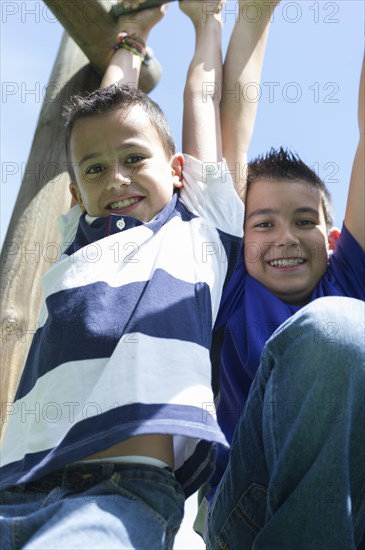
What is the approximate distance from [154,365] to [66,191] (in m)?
0.88

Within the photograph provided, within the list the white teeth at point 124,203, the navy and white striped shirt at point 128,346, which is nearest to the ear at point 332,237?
the navy and white striped shirt at point 128,346

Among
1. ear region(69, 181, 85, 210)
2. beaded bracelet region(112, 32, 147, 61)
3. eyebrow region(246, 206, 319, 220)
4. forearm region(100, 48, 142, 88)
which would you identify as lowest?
eyebrow region(246, 206, 319, 220)

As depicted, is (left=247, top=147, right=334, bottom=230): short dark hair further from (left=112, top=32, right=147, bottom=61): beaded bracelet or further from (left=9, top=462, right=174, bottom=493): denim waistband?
(left=9, top=462, right=174, bottom=493): denim waistband

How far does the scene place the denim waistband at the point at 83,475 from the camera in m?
1.26

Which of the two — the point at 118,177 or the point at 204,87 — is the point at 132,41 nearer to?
the point at 204,87

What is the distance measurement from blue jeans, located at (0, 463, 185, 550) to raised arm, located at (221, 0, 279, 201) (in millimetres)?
766

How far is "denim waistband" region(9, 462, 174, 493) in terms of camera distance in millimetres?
1261

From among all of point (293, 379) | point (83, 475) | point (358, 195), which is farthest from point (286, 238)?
point (83, 475)

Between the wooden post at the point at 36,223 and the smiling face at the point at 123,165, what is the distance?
0.32 metres

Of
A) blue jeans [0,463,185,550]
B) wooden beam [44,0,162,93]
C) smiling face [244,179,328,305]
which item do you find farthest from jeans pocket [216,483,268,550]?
wooden beam [44,0,162,93]

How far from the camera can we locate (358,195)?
1644 mm

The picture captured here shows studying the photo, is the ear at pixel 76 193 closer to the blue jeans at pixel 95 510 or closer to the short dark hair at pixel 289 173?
the short dark hair at pixel 289 173

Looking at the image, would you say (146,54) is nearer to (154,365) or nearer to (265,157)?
(265,157)

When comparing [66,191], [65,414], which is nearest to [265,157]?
[66,191]
